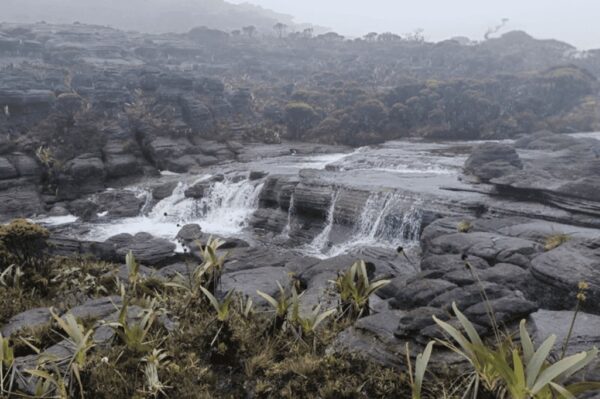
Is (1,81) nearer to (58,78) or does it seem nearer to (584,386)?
(58,78)

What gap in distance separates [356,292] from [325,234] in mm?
12742

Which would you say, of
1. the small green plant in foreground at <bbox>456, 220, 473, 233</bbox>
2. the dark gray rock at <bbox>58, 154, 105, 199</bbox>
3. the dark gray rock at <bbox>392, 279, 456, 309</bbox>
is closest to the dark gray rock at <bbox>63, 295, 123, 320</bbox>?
the dark gray rock at <bbox>392, 279, 456, 309</bbox>

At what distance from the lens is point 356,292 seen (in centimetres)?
675

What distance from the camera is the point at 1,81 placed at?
3738 centimetres

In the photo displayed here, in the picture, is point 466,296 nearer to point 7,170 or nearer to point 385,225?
point 385,225

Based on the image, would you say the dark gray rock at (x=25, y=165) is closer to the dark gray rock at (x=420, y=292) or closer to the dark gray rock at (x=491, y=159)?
the dark gray rock at (x=491, y=159)

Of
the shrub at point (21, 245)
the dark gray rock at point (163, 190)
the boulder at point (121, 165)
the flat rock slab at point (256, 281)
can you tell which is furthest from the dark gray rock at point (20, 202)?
the flat rock slab at point (256, 281)

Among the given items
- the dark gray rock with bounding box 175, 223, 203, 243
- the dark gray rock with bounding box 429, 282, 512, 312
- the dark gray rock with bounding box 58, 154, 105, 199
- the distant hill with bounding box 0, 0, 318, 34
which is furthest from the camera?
the distant hill with bounding box 0, 0, 318, 34

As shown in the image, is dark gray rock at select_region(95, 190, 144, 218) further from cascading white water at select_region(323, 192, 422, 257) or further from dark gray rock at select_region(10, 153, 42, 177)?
cascading white water at select_region(323, 192, 422, 257)

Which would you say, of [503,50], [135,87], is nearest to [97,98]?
[135,87]

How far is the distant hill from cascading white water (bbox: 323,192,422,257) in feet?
426

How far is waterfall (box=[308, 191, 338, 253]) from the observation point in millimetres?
18717

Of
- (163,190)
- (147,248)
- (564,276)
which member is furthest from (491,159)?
(163,190)

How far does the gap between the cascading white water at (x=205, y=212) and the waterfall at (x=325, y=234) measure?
442 cm
